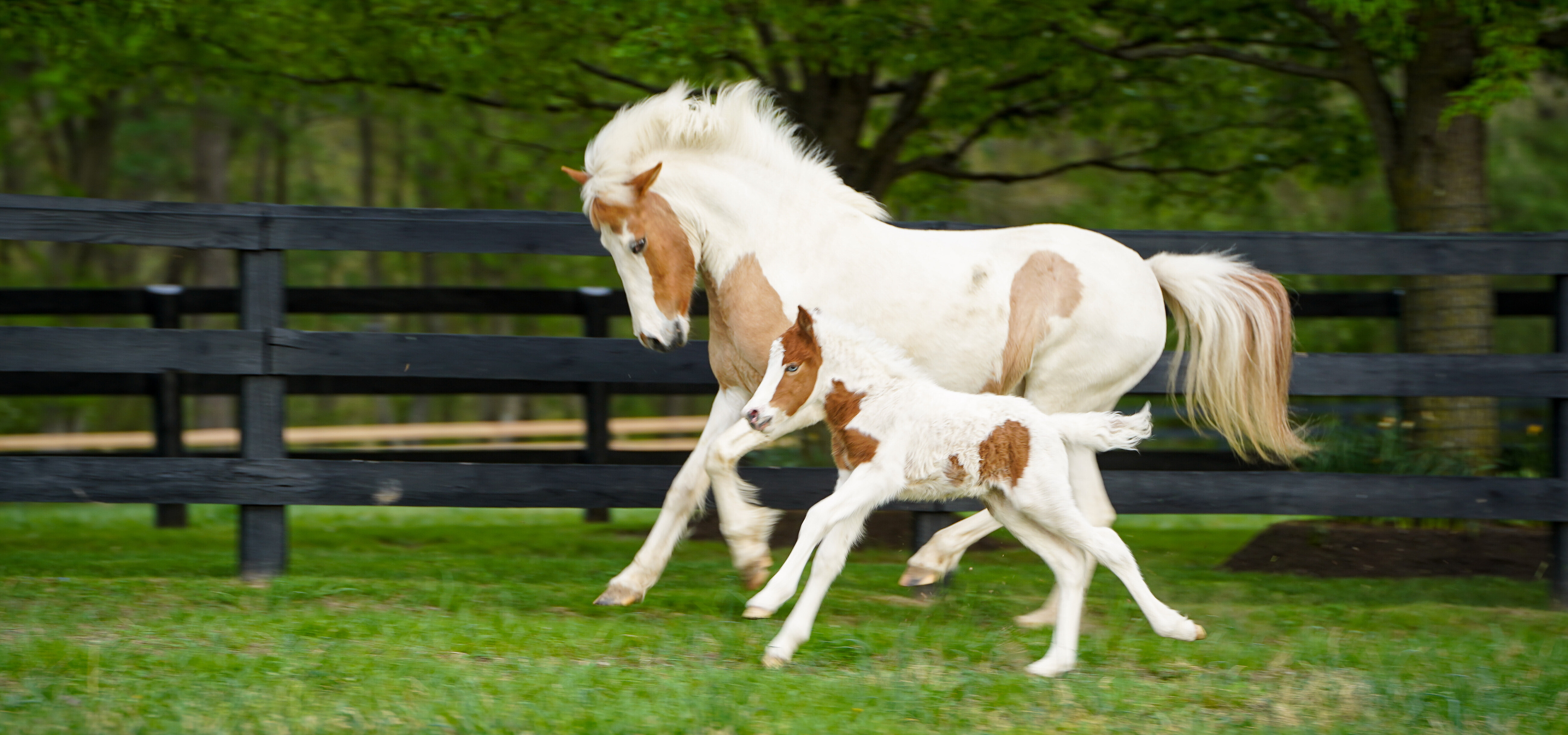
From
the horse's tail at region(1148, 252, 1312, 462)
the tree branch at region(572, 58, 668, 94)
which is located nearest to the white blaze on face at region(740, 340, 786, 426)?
the horse's tail at region(1148, 252, 1312, 462)

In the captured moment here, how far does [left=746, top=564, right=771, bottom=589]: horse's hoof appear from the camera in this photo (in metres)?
4.25

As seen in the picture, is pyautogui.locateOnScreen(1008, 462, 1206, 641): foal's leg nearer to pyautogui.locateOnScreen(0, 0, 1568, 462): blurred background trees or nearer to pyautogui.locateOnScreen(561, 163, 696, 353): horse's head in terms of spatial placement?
pyautogui.locateOnScreen(561, 163, 696, 353): horse's head

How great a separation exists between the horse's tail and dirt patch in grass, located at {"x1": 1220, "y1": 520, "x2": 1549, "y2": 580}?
1.92 m

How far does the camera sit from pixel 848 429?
3641 millimetres

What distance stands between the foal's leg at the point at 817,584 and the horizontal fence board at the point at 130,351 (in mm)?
2618

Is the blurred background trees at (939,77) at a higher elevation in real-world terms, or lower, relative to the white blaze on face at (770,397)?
higher

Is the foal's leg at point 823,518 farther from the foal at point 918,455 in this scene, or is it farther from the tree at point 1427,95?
the tree at point 1427,95

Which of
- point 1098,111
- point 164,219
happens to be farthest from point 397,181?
point 164,219

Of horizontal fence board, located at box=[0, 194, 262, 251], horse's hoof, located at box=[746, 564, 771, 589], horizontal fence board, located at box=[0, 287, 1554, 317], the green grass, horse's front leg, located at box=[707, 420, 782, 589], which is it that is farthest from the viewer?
horizontal fence board, located at box=[0, 287, 1554, 317]

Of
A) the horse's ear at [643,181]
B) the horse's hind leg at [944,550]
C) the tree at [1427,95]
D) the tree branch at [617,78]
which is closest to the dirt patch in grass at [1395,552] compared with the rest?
the tree at [1427,95]

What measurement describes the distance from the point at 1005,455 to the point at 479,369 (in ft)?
8.06

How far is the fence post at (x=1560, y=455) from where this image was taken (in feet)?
16.6

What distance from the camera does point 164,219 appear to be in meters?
4.82

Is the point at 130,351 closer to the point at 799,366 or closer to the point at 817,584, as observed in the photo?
the point at 799,366
